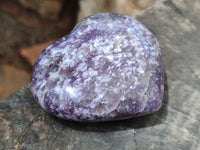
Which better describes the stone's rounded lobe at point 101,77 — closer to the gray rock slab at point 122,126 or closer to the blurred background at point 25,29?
the gray rock slab at point 122,126

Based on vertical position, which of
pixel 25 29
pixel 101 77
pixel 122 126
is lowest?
pixel 25 29

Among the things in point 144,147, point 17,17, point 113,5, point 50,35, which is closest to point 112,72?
point 144,147

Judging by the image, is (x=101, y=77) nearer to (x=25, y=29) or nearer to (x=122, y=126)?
(x=122, y=126)

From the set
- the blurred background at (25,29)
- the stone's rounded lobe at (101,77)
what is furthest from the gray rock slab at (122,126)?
the blurred background at (25,29)

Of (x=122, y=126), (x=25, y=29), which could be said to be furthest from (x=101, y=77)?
(x=25, y=29)

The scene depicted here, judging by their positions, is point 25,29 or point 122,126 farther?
point 25,29

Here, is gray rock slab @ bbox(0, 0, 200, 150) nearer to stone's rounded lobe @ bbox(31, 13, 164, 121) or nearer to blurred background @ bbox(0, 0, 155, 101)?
stone's rounded lobe @ bbox(31, 13, 164, 121)
